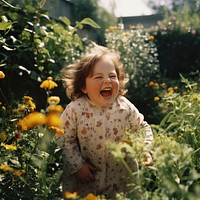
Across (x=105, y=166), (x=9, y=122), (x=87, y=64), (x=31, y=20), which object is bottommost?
(x=105, y=166)

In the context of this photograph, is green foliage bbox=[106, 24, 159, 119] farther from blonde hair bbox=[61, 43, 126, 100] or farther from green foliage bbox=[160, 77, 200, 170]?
green foliage bbox=[160, 77, 200, 170]

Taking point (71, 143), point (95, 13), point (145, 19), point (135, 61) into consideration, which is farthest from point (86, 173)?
point (145, 19)

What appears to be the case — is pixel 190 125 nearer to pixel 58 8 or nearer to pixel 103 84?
pixel 103 84

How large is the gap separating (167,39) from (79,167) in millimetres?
Answer: 5802

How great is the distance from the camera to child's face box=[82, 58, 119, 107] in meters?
1.86

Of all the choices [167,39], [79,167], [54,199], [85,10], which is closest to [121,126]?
[79,167]

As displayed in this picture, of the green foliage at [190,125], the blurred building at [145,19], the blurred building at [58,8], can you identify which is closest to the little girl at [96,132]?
the green foliage at [190,125]

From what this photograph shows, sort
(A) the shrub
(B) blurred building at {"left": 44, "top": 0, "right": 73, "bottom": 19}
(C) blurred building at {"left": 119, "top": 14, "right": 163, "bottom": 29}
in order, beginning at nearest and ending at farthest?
(A) the shrub, (B) blurred building at {"left": 44, "top": 0, "right": 73, "bottom": 19}, (C) blurred building at {"left": 119, "top": 14, "right": 163, "bottom": 29}

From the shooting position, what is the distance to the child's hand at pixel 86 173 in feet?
5.95

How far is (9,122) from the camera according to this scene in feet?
6.51

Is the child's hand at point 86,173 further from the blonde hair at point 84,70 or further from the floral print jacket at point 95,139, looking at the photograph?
the blonde hair at point 84,70

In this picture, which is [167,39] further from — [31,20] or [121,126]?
[121,126]

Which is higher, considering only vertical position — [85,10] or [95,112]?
[85,10]

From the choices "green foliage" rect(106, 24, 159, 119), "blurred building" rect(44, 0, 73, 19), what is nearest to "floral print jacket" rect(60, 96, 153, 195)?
"green foliage" rect(106, 24, 159, 119)
